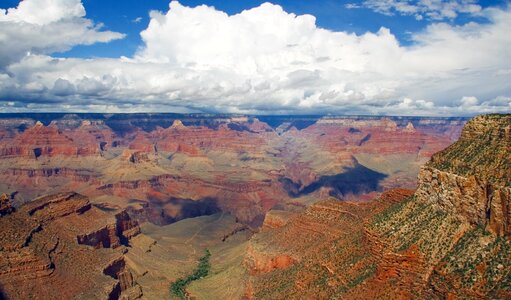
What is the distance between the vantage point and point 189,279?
4678 inches

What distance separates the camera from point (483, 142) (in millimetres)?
57500

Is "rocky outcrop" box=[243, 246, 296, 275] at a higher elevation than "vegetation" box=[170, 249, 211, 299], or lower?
higher

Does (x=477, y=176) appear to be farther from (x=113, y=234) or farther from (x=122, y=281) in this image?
(x=113, y=234)

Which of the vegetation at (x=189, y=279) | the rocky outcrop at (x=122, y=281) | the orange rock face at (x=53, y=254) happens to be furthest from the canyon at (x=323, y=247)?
the vegetation at (x=189, y=279)

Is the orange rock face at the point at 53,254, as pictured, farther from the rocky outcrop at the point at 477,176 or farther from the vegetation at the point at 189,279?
the rocky outcrop at the point at 477,176

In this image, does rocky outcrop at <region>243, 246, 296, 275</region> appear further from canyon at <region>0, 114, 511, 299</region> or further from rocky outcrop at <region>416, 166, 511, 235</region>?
rocky outcrop at <region>416, 166, 511, 235</region>

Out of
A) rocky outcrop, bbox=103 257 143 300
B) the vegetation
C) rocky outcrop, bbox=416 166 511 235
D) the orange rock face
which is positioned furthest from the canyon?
the vegetation

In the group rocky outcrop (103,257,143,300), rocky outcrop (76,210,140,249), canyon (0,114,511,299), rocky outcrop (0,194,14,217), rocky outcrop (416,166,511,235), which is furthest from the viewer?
rocky outcrop (76,210,140,249)

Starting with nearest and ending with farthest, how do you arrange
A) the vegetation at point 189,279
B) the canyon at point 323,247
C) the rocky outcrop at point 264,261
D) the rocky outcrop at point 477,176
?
the rocky outcrop at point 477,176
the canyon at point 323,247
the rocky outcrop at point 264,261
the vegetation at point 189,279

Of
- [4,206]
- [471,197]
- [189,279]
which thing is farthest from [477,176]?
[4,206]

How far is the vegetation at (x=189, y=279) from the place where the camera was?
110075 millimetres

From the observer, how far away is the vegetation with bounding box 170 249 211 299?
361 ft

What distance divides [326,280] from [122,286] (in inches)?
2354

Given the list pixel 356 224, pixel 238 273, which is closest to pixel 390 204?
pixel 356 224
